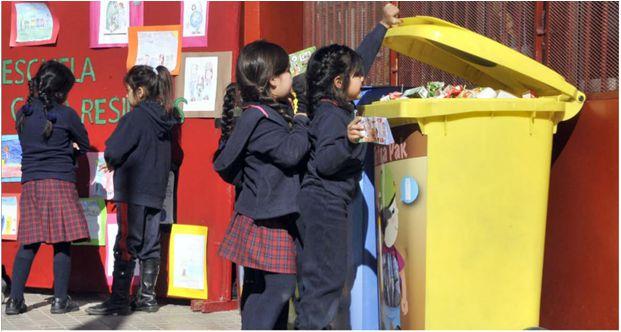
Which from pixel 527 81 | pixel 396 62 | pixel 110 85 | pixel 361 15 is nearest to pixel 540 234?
pixel 527 81

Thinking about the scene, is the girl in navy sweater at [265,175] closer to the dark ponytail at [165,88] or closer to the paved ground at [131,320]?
the paved ground at [131,320]

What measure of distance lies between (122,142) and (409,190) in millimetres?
2423

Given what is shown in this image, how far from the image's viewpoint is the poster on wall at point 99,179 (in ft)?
22.9

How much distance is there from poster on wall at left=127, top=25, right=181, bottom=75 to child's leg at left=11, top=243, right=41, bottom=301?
1454mm

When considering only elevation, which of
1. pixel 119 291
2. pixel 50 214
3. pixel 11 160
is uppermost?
pixel 11 160

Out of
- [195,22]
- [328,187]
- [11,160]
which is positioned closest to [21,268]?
[11,160]

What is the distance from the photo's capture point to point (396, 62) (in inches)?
259

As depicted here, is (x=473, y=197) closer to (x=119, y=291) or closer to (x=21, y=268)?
(x=119, y=291)

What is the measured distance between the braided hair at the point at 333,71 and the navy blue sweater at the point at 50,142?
7.72 feet

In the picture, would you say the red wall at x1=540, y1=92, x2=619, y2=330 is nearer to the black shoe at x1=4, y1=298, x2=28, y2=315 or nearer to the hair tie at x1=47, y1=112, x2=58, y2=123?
the hair tie at x1=47, y1=112, x2=58, y2=123

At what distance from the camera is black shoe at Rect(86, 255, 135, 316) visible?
6.38 metres

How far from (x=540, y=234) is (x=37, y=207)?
3419 mm

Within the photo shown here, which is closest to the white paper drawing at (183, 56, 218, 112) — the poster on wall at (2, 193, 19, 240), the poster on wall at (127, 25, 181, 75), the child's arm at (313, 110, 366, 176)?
the poster on wall at (127, 25, 181, 75)

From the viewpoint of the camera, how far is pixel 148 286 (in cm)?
645
